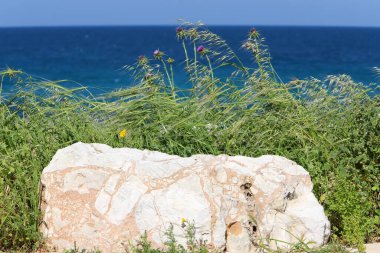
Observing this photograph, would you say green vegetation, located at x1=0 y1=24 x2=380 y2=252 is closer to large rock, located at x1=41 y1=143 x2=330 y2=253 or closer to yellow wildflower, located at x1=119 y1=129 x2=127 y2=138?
yellow wildflower, located at x1=119 y1=129 x2=127 y2=138

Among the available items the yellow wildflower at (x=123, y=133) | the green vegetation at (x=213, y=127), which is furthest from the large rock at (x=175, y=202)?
the yellow wildflower at (x=123, y=133)

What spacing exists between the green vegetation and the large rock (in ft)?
0.81

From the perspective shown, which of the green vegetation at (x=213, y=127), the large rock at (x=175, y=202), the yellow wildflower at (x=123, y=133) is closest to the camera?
the large rock at (x=175, y=202)

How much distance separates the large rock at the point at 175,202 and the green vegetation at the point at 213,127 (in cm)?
25

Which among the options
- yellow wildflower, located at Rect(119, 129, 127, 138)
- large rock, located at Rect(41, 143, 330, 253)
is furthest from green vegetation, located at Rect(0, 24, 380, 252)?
large rock, located at Rect(41, 143, 330, 253)

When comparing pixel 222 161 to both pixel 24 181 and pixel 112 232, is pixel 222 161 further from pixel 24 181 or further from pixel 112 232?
pixel 24 181

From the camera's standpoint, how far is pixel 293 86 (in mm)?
6309

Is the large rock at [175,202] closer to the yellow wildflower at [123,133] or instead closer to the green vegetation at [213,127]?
the green vegetation at [213,127]

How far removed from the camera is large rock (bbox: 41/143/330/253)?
14.7 ft

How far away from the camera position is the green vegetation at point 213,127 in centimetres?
488

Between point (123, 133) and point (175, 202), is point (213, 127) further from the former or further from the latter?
point (175, 202)

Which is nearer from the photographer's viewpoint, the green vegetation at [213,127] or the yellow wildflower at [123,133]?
the green vegetation at [213,127]

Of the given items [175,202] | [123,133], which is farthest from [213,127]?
[175,202]

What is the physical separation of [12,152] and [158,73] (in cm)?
179
